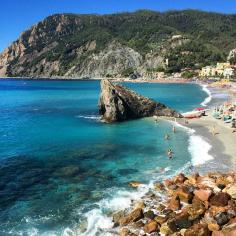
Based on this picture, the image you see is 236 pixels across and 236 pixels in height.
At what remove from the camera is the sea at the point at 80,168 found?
85.9ft

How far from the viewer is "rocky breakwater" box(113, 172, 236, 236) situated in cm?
2359

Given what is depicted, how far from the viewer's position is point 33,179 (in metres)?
34.3

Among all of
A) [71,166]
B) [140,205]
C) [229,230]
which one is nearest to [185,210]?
[140,205]

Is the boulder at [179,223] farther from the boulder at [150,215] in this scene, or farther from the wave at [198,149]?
the wave at [198,149]

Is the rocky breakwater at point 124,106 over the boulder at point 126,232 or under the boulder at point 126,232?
over

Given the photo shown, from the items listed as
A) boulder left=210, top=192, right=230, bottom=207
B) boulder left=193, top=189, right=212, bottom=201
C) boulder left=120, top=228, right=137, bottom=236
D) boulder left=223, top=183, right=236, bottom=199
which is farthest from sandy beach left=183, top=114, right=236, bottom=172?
boulder left=120, top=228, right=137, bottom=236

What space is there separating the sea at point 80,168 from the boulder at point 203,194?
4441mm

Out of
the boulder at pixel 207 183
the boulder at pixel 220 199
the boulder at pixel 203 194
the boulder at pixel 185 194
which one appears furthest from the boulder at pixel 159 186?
the boulder at pixel 220 199

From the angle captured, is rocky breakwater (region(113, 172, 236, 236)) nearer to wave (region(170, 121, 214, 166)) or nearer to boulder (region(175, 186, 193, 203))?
boulder (region(175, 186, 193, 203))

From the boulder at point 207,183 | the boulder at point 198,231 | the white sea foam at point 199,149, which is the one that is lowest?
the boulder at point 198,231

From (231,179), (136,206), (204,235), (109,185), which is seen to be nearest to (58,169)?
(109,185)

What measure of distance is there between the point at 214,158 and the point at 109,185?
13.4 meters

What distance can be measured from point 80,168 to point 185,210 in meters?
14.1

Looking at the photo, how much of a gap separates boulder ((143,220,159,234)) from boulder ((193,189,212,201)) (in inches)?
205
